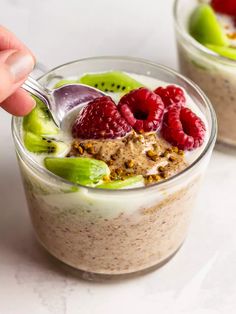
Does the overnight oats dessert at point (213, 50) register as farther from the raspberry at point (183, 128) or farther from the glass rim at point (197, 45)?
the raspberry at point (183, 128)

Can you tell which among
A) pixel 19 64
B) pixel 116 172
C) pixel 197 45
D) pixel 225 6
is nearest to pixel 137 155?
pixel 116 172

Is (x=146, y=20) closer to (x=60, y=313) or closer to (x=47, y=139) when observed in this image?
(x=47, y=139)

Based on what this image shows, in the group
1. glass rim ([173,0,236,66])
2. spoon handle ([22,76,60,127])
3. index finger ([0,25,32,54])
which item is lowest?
glass rim ([173,0,236,66])

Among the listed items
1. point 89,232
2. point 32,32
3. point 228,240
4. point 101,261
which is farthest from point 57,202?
point 32,32

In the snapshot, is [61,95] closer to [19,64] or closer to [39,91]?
[39,91]

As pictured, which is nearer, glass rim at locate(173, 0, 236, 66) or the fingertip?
the fingertip

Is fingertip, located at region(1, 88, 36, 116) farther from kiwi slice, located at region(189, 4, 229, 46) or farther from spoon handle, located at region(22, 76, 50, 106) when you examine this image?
kiwi slice, located at region(189, 4, 229, 46)

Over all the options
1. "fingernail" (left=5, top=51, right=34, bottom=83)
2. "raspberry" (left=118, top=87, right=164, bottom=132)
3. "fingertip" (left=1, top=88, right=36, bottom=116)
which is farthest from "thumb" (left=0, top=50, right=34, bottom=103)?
"raspberry" (left=118, top=87, right=164, bottom=132)
